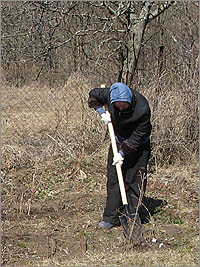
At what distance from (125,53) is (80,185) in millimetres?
2606

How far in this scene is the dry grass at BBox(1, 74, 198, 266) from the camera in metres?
4.45

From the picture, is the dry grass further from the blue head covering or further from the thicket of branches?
the blue head covering

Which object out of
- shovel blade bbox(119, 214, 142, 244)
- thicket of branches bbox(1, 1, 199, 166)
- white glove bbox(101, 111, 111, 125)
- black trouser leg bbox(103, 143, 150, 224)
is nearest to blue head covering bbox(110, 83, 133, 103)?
white glove bbox(101, 111, 111, 125)

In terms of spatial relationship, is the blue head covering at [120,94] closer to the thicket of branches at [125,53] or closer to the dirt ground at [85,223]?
the dirt ground at [85,223]

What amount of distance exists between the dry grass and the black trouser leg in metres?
0.24

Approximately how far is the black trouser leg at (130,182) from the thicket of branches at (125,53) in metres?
2.02

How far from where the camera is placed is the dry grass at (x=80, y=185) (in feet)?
14.6

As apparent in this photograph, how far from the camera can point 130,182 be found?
4965 millimetres

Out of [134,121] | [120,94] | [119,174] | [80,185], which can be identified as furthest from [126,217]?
[80,185]

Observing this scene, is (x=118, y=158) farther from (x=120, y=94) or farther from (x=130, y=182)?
(x=120, y=94)

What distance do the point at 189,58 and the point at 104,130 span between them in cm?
189

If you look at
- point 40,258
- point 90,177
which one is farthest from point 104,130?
point 40,258

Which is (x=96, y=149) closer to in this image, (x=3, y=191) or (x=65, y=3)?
(x=3, y=191)

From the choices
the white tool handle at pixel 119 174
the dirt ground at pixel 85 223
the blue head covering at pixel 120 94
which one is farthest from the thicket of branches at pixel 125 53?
the blue head covering at pixel 120 94
